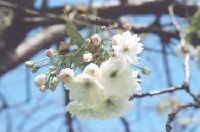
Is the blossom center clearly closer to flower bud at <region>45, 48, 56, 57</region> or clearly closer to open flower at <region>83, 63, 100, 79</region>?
open flower at <region>83, 63, 100, 79</region>

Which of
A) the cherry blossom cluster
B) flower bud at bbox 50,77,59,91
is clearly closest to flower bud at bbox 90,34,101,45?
the cherry blossom cluster

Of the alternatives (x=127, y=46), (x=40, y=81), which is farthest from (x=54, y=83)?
(x=127, y=46)

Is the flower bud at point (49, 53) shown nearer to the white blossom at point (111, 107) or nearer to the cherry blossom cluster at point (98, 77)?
the cherry blossom cluster at point (98, 77)

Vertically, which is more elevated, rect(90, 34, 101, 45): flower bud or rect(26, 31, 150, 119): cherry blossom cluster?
rect(90, 34, 101, 45): flower bud

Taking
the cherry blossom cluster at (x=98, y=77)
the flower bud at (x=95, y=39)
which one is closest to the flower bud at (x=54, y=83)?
the cherry blossom cluster at (x=98, y=77)

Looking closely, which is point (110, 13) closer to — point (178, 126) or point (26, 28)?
point (26, 28)

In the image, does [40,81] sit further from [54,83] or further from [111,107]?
[111,107]
